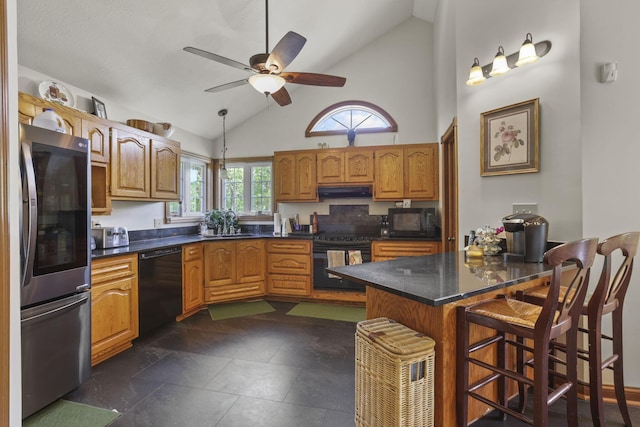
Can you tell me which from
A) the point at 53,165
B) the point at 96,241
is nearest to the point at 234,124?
the point at 96,241

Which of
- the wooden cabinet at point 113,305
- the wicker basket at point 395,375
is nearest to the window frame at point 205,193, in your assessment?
the wooden cabinet at point 113,305

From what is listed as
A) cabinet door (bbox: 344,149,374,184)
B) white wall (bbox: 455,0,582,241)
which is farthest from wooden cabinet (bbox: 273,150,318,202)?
white wall (bbox: 455,0,582,241)

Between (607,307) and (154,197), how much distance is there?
Result: 3890 mm

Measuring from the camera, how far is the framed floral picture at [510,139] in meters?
2.22

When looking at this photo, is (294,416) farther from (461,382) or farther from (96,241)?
(96,241)

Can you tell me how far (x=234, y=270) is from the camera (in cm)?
398

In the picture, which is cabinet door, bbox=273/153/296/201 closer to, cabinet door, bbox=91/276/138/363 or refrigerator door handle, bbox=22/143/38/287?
cabinet door, bbox=91/276/138/363

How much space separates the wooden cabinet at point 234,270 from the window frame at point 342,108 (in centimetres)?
192

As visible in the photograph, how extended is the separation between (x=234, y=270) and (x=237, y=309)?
502 mm

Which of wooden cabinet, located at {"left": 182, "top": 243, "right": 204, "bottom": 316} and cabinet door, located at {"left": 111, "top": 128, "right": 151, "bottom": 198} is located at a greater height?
cabinet door, located at {"left": 111, "top": 128, "right": 151, "bottom": 198}

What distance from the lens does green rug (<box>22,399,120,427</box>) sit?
180 cm

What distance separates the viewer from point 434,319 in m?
1.41

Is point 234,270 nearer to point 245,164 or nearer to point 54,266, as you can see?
point 245,164

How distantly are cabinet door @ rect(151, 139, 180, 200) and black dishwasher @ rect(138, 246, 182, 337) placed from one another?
69cm
